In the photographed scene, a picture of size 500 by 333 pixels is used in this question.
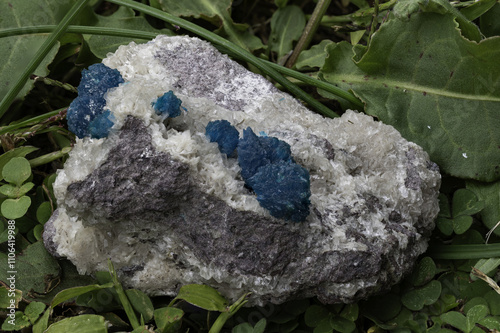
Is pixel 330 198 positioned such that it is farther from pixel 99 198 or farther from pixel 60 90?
pixel 60 90

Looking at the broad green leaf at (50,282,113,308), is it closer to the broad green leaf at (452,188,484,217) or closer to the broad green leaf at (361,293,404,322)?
the broad green leaf at (361,293,404,322)

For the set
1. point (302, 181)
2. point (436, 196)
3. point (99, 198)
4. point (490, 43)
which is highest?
point (490, 43)

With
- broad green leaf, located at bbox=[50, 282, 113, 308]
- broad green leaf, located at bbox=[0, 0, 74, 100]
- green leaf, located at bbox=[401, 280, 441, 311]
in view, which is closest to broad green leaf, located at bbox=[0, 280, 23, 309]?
broad green leaf, located at bbox=[50, 282, 113, 308]

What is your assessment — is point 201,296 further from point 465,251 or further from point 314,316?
point 465,251

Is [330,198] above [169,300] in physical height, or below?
above

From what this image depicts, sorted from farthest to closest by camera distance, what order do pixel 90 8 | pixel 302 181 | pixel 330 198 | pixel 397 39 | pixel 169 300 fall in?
1. pixel 90 8
2. pixel 397 39
3. pixel 169 300
4. pixel 330 198
5. pixel 302 181

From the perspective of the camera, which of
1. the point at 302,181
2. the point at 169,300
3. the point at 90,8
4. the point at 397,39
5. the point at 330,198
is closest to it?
the point at 302,181

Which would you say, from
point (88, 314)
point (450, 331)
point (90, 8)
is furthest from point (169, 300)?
point (90, 8)

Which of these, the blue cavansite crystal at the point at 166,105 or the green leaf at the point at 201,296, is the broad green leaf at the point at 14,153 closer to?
the blue cavansite crystal at the point at 166,105
